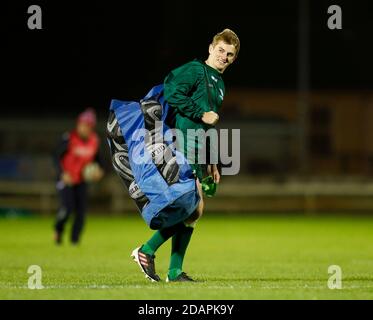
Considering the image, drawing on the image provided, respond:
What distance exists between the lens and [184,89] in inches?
411

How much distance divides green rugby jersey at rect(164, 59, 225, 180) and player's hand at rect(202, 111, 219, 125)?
54 millimetres

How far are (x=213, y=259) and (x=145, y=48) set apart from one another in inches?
1423

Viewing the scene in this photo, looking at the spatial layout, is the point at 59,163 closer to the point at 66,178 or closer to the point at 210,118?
the point at 66,178

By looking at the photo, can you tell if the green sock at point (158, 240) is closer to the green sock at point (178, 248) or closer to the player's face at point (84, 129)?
the green sock at point (178, 248)

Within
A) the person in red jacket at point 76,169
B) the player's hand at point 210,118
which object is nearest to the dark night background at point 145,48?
the person in red jacket at point 76,169

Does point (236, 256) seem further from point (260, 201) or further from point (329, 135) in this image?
point (329, 135)

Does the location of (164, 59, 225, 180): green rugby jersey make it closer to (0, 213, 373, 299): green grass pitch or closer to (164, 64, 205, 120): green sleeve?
(164, 64, 205, 120): green sleeve

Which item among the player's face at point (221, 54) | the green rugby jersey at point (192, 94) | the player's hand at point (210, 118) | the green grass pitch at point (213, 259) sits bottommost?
the green grass pitch at point (213, 259)

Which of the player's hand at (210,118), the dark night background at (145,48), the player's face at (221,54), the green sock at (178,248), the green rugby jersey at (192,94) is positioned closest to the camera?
the player's hand at (210,118)

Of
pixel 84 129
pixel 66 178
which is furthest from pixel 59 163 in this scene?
pixel 84 129

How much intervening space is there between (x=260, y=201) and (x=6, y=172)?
38.6 ft

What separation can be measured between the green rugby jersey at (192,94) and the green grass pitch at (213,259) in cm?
155

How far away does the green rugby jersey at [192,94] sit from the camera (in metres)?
10.4

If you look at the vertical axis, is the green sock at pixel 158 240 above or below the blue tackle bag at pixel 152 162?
below
